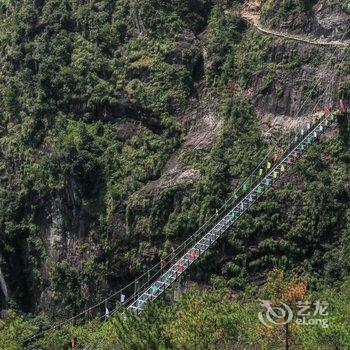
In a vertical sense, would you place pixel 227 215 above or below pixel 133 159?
above

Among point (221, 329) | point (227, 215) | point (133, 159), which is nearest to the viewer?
point (221, 329)

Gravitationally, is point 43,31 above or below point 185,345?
above

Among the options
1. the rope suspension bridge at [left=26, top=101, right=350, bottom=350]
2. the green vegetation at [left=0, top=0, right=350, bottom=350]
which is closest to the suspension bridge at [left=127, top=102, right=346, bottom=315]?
the rope suspension bridge at [left=26, top=101, right=350, bottom=350]

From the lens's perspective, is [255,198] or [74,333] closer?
[255,198]

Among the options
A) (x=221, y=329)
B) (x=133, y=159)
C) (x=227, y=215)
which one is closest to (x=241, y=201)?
(x=227, y=215)

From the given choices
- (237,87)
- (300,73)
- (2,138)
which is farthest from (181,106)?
(2,138)

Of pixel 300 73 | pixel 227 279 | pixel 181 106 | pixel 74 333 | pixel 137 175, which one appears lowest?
pixel 74 333

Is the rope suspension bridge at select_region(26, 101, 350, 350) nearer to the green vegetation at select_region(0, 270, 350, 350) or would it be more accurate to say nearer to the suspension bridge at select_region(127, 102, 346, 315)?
the suspension bridge at select_region(127, 102, 346, 315)

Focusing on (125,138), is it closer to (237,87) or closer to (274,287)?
(237,87)

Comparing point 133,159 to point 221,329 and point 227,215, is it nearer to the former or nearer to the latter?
point 227,215

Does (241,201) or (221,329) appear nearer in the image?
(221,329)

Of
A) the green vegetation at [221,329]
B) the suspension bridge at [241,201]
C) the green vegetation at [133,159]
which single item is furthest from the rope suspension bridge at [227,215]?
the green vegetation at [221,329]
